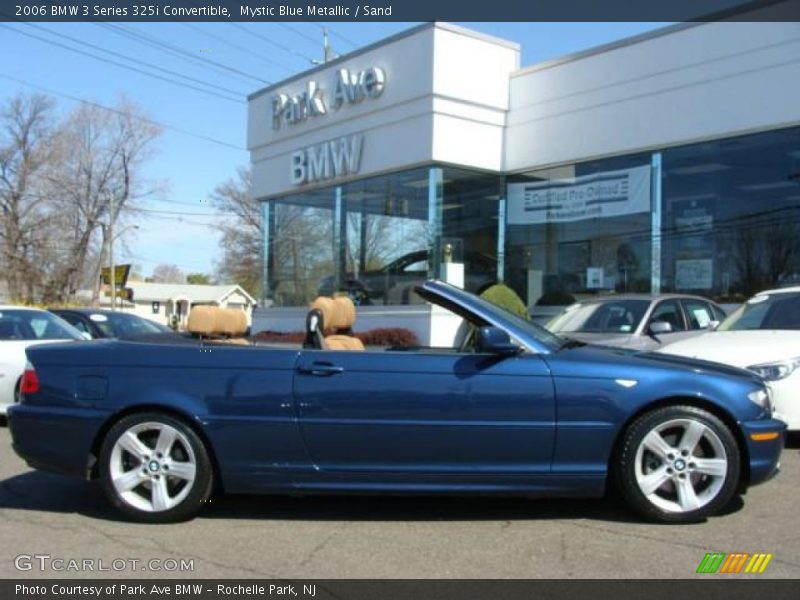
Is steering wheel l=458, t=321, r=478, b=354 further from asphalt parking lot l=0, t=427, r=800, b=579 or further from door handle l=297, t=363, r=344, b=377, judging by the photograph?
asphalt parking lot l=0, t=427, r=800, b=579

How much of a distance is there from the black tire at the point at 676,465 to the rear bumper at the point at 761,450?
0.09 metres

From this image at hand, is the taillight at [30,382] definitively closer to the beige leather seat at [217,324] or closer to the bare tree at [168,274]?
the beige leather seat at [217,324]

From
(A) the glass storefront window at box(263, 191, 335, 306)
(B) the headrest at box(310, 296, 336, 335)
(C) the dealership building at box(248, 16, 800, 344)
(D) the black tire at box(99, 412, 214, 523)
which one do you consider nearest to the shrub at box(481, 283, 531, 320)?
(C) the dealership building at box(248, 16, 800, 344)

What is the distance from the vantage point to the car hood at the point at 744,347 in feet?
23.5

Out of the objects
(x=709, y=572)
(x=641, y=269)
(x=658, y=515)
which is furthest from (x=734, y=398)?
(x=641, y=269)

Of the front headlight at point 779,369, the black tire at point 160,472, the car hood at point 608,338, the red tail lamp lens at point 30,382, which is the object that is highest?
the car hood at point 608,338

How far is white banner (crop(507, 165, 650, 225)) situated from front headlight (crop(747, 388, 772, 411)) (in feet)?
35.2

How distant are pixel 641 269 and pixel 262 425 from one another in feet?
38.6

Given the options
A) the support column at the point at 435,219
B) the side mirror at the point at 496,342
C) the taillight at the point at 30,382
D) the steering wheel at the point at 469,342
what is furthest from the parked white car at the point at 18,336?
the support column at the point at 435,219

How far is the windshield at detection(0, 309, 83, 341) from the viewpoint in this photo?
32.3ft

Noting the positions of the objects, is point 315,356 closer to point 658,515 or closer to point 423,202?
point 658,515

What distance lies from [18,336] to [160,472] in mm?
5662

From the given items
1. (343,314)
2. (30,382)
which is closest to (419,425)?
(343,314)

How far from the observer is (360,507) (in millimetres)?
5566
